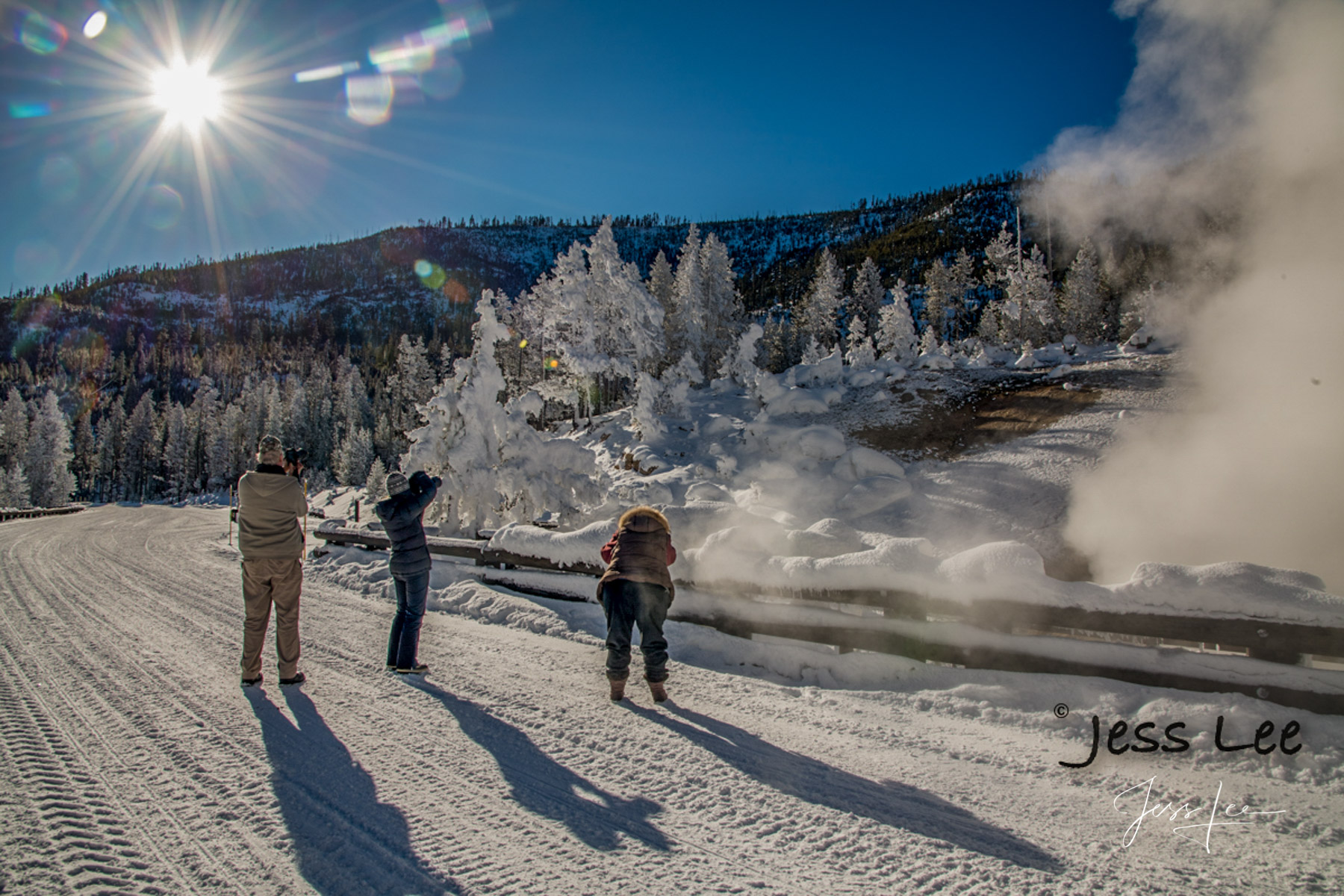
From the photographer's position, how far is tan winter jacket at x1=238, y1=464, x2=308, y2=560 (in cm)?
466

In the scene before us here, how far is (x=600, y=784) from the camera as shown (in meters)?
3.24

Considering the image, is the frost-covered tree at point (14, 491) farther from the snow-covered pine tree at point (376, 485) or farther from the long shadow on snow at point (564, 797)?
the long shadow on snow at point (564, 797)

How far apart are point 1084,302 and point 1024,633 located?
58.0 metres

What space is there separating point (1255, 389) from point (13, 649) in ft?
56.7

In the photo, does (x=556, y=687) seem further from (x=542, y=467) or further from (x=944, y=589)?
(x=542, y=467)

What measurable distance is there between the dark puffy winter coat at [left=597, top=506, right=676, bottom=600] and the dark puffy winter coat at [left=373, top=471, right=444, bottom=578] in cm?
176

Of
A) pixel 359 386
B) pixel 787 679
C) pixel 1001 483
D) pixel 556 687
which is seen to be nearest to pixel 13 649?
pixel 556 687

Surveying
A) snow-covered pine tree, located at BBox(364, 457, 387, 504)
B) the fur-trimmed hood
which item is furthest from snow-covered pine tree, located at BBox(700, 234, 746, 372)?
the fur-trimmed hood

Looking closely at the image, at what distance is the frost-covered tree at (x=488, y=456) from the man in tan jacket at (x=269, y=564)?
403 inches

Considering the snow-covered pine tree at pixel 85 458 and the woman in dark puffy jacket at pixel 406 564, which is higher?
the woman in dark puffy jacket at pixel 406 564

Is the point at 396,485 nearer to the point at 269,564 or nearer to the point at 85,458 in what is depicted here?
the point at 269,564

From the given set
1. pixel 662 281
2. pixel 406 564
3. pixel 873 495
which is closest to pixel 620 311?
pixel 662 281

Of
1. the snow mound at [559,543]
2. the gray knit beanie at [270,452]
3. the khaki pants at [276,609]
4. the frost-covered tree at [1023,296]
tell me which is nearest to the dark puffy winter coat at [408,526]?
the khaki pants at [276,609]

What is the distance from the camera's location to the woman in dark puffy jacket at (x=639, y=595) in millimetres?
4559
